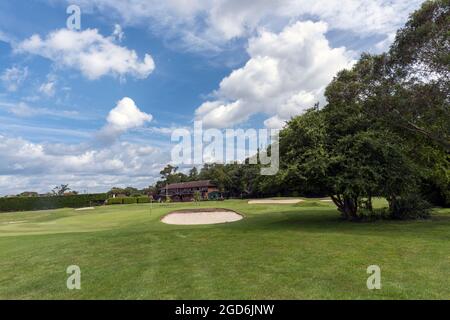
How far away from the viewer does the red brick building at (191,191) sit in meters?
91.2

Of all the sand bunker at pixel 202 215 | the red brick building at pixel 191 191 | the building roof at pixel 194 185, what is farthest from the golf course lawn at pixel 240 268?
the building roof at pixel 194 185

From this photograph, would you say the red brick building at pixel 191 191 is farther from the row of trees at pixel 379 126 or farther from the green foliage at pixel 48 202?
the row of trees at pixel 379 126

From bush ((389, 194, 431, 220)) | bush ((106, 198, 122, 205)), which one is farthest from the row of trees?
bush ((106, 198, 122, 205))

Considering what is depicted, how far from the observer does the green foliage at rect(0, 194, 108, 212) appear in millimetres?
64750

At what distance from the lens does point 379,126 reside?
19.1 metres

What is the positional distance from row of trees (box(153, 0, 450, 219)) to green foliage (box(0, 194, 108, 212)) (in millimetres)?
61462

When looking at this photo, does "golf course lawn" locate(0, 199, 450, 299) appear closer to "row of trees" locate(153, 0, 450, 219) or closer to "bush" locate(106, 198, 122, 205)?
"row of trees" locate(153, 0, 450, 219)

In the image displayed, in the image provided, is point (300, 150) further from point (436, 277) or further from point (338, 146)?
point (436, 277)

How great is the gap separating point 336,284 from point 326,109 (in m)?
15.7

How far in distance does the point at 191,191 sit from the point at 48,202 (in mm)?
38073

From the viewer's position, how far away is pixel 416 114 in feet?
59.0

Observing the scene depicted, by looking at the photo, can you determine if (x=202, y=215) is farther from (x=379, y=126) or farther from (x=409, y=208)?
(x=379, y=126)

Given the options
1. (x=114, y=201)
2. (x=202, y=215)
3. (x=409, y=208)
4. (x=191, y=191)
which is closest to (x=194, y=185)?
(x=191, y=191)

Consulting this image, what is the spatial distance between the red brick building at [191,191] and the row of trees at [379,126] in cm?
6527
